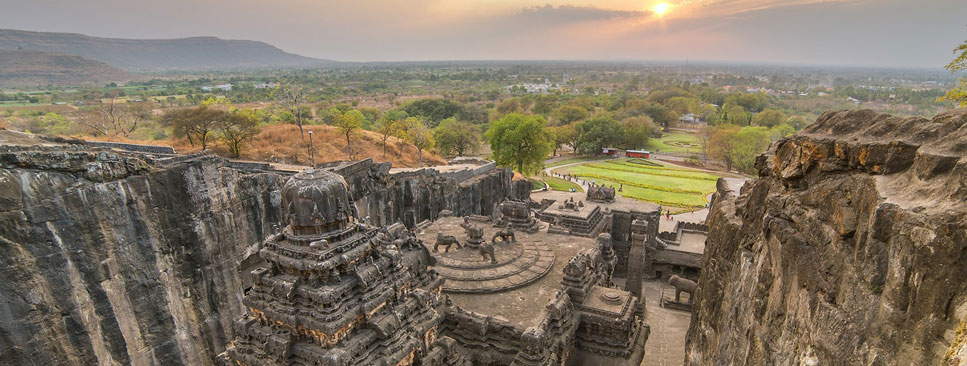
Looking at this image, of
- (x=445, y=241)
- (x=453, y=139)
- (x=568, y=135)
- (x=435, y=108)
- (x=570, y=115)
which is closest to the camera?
(x=445, y=241)

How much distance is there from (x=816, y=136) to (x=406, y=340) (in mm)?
12460

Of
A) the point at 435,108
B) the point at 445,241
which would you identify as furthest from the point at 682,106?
the point at 445,241

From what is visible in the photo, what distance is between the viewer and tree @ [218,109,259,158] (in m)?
46.1

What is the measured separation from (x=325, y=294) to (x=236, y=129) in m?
46.5

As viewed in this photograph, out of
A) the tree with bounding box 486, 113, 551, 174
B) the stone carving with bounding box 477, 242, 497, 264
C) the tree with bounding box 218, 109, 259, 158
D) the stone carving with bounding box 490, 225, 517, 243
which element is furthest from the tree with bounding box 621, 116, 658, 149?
the stone carving with bounding box 477, 242, 497, 264

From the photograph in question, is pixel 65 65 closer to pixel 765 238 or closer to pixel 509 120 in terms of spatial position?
pixel 509 120

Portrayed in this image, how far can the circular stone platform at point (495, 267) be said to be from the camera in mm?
20062

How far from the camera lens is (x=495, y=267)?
21266 mm

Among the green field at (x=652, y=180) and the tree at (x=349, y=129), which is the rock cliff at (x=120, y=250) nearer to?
the tree at (x=349, y=129)

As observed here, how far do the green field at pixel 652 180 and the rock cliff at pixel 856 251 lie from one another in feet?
136

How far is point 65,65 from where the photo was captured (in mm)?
178000

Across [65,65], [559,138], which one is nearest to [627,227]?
[559,138]

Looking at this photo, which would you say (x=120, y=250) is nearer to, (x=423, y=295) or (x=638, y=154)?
(x=423, y=295)

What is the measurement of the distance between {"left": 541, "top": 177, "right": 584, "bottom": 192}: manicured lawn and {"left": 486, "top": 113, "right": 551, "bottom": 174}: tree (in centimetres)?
270
